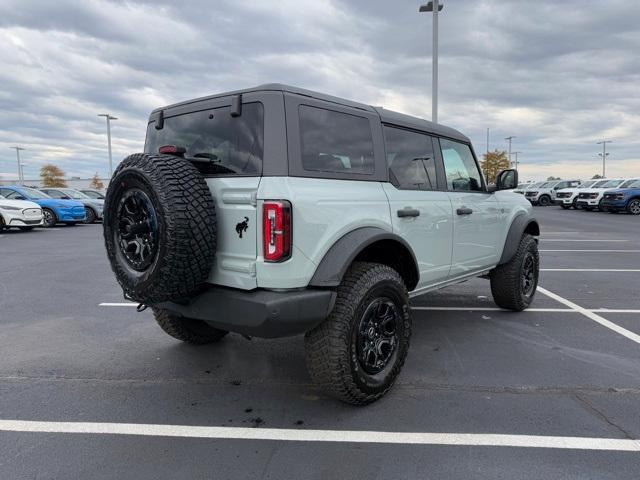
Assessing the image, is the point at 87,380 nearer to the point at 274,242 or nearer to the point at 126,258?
the point at 126,258

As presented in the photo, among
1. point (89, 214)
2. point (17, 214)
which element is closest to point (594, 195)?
point (89, 214)

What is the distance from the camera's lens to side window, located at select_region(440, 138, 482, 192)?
437 cm

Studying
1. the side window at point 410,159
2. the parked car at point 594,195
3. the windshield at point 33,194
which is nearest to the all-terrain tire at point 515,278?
the side window at point 410,159

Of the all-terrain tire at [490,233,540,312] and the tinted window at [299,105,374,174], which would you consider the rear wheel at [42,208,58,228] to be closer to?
the all-terrain tire at [490,233,540,312]

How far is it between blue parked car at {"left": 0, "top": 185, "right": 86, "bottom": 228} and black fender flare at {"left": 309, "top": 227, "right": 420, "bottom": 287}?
57.4 feet

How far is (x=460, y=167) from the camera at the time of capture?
181 inches

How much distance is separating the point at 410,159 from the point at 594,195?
86.6 ft

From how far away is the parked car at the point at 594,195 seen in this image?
25517 mm

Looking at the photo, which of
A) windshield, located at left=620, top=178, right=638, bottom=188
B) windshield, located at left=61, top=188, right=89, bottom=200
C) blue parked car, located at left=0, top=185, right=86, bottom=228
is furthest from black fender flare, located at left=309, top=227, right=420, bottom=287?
windshield, located at left=620, top=178, right=638, bottom=188

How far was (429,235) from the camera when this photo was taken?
3.83 metres

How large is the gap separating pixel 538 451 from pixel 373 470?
3.12ft

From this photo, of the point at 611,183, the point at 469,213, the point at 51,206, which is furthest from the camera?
the point at 611,183

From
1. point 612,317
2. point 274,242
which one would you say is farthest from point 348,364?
point 612,317

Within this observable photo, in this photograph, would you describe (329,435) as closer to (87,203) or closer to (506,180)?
(506,180)
